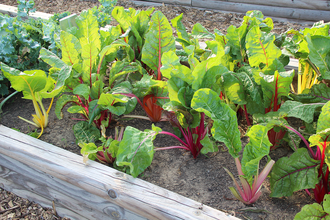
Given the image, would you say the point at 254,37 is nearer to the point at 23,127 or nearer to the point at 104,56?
the point at 104,56

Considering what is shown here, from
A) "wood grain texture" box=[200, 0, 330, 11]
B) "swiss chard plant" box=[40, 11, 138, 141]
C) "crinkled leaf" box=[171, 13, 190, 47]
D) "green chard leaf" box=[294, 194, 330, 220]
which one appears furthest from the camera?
"wood grain texture" box=[200, 0, 330, 11]

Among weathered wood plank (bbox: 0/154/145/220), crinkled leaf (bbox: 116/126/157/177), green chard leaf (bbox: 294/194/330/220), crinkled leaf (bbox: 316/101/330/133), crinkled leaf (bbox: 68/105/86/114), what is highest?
crinkled leaf (bbox: 316/101/330/133)

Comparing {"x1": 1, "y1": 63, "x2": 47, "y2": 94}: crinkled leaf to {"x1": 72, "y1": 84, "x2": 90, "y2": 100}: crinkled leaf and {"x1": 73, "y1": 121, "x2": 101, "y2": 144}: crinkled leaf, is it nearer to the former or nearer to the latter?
{"x1": 72, "y1": 84, "x2": 90, "y2": 100}: crinkled leaf

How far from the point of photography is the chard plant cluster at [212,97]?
1.10m

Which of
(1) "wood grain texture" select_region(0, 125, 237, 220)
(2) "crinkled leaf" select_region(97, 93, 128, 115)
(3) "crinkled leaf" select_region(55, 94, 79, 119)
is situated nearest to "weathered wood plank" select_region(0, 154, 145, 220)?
(1) "wood grain texture" select_region(0, 125, 237, 220)

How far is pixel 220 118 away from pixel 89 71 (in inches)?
31.2

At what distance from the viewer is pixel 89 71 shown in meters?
1.45

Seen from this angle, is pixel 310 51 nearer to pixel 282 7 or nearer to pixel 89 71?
pixel 89 71

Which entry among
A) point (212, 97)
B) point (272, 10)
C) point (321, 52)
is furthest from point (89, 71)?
point (272, 10)

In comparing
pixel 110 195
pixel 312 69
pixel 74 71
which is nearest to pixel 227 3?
pixel 312 69

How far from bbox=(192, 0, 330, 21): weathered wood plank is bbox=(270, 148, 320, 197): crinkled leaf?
2.34 metres

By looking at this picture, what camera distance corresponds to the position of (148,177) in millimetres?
1334

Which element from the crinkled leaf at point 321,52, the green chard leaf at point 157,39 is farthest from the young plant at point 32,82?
the crinkled leaf at point 321,52

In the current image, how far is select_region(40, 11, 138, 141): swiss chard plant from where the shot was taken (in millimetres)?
1354
